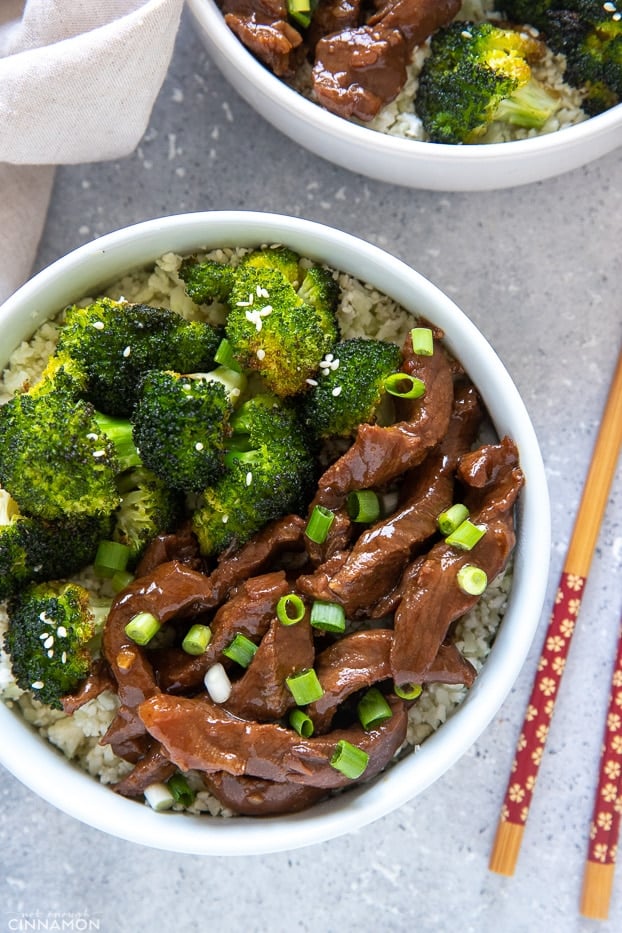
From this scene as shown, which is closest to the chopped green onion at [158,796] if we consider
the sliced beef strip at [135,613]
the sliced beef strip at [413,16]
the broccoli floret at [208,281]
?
the sliced beef strip at [135,613]

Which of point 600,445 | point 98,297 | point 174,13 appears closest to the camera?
point 174,13

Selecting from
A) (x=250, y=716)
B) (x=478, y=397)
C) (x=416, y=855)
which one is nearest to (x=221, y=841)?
(x=250, y=716)

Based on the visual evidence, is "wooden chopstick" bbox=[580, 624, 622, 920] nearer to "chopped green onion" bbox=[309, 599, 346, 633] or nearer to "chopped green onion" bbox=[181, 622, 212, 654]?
"chopped green onion" bbox=[309, 599, 346, 633]

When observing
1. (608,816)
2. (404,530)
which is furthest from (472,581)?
(608,816)

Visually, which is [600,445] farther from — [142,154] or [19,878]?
[19,878]

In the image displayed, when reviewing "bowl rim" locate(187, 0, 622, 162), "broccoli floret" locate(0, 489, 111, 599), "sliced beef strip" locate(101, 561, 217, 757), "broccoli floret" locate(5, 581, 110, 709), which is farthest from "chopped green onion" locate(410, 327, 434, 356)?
"broccoli floret" locate(5, 581, 110, 709)

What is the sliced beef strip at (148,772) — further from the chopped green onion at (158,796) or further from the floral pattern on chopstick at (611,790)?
the floral pattern on chopstick at (611,790)
